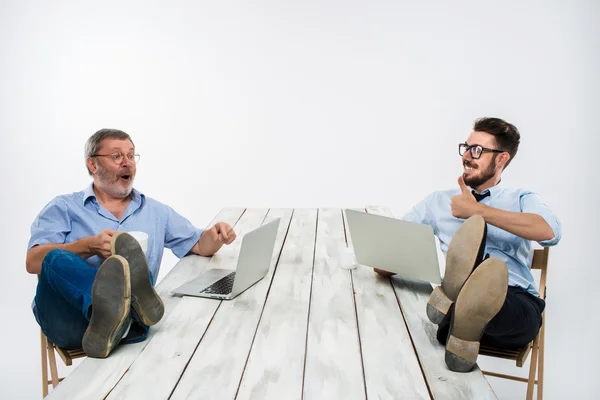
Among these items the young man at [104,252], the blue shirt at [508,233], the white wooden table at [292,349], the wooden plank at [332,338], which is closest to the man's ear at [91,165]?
the young man at [104,252]

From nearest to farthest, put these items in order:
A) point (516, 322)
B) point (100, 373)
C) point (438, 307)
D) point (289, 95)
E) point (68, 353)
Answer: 1. point (100, 373)
2. point (438, 307)
3. point (516, 322)
4. point (68, 353)
5. point (289, 95)

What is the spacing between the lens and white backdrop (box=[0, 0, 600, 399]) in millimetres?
4930

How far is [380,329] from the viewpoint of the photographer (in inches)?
67.2

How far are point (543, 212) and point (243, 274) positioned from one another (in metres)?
1.15

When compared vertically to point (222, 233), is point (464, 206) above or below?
A: above

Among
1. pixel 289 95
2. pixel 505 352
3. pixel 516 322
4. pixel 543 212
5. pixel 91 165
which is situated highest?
pixel 289 95

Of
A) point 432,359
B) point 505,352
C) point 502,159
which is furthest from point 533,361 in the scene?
point 432,359

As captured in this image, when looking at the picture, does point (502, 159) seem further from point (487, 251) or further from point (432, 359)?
point (432, 359)

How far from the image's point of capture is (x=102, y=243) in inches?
83.1

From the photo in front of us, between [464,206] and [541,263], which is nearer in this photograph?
[464,206]

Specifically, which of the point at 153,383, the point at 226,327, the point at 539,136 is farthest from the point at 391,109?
the point at 153,383

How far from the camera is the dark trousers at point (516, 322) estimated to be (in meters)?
1.96

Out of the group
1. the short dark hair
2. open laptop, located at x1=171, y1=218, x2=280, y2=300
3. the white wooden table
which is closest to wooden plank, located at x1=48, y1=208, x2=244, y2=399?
the white wooden table

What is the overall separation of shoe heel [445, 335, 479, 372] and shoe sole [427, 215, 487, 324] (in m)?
0.18
